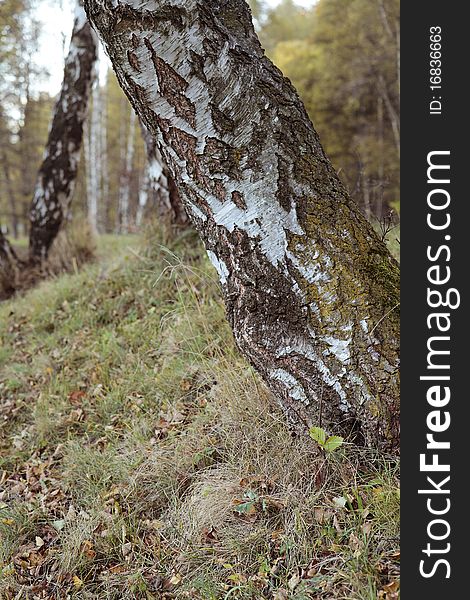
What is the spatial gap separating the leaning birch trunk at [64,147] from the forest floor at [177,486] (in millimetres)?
3118

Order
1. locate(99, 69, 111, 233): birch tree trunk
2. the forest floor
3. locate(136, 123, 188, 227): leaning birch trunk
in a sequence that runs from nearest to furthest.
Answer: the forest floor → locate(136, 123, 188, 227): leaning birch trunk → locate(99, 69, 111, 233): birch tree trunk

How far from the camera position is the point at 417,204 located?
1.95m

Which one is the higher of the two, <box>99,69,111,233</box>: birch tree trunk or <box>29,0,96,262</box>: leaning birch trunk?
<box>99,69,111,233</box>: birch tree trunk

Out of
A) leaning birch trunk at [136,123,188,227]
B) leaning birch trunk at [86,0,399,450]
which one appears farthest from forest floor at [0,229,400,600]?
leaning birch trunk at [136,123,188,227]

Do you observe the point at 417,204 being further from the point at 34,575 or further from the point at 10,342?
the point at 10,342

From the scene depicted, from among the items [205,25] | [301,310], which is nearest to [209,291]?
[301,310]

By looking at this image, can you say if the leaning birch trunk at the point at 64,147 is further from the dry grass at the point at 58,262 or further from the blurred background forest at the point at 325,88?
the blurred background forest at the point at 325,88

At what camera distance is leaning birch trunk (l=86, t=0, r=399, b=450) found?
2016 mm

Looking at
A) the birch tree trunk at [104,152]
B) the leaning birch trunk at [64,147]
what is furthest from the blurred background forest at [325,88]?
the leaning birch trunk at [64,147]

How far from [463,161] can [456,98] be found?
23 cm

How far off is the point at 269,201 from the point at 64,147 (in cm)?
529

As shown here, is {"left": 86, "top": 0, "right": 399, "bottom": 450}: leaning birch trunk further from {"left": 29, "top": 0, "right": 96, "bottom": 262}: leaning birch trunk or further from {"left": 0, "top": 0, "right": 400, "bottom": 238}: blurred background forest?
{"left": 0, "top": 0, "right": 400, "bottom": 238}: blurred background forest

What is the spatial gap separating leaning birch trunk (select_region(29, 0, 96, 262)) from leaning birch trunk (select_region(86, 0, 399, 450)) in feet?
16.1

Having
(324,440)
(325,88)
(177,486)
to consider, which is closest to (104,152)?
(325,88)
